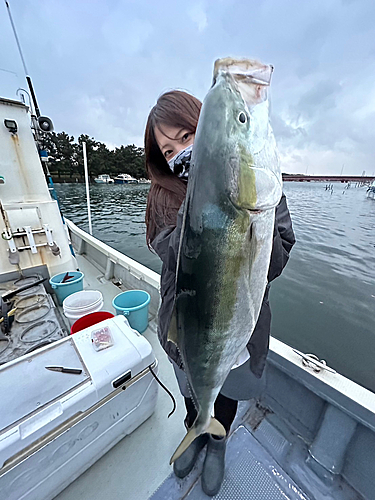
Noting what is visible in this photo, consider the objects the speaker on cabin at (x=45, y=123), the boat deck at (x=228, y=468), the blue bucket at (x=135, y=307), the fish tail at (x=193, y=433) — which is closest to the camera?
the fish tail at (x=193, y=433)

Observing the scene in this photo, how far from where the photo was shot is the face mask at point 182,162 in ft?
3.86

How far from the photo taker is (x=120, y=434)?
1.82m

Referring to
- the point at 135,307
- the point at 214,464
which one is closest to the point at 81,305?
the point at 135,307

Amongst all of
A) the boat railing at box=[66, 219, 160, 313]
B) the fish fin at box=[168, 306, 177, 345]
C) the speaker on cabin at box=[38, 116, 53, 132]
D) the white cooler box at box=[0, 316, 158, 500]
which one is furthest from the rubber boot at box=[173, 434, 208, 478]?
the speaker on cabin at box=[38, 116, 53, 132]

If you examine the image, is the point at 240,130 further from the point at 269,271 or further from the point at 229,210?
the point at 269,271

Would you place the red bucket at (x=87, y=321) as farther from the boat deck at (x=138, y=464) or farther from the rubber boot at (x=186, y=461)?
the rubber boot at (x=186, y=461)

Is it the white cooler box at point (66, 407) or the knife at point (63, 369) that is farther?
the knife at point (63, 369)

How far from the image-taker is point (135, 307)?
2.90 m

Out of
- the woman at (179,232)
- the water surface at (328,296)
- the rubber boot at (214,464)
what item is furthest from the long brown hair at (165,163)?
the water surface at (328,296)

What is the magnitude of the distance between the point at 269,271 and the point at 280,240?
0.17 meters

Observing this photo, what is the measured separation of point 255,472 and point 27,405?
1.77 meters

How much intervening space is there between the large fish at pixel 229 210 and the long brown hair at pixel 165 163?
0.41 m

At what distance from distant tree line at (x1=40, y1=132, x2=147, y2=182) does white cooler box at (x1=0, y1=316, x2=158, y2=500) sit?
51.2 metres

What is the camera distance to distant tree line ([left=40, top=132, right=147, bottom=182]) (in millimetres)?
49625
